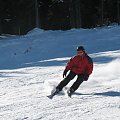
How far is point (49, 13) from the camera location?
2228 inches

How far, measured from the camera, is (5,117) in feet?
28.3

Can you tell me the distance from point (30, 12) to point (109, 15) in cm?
1498

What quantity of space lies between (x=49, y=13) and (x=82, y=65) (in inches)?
1814

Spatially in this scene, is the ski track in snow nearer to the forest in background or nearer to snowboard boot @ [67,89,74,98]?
snowboard boot @ [67,89,74,98]

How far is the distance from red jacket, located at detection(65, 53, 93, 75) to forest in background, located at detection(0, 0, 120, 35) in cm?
3678

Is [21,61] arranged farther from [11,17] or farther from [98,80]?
[11,17]

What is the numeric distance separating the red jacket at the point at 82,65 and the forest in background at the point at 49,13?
36.8 metres

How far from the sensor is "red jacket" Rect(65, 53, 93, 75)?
36.1 ft

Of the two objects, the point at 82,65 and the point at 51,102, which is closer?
the point at 51,102

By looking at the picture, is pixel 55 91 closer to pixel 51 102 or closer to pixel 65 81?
pixel 65 81

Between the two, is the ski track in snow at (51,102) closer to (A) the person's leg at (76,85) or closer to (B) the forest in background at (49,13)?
(A) the person's leg at (76,85)

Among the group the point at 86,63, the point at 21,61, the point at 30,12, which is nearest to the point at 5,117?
the point at 86,63

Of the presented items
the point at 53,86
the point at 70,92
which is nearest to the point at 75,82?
the point at 70,92

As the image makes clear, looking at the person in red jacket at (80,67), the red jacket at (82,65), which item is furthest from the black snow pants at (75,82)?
the red jacket at (82,65)
